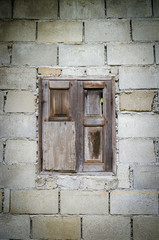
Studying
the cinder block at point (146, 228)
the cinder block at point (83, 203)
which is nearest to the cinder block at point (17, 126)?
the cinder block at point (83, 203)

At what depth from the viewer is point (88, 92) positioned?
5.39ft

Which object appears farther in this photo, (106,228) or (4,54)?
(4,54)

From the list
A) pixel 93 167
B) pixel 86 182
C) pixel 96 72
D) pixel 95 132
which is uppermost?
pixel 96 72

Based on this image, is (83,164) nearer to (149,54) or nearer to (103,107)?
(103,107)

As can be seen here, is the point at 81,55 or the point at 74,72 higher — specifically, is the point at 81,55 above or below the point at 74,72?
above

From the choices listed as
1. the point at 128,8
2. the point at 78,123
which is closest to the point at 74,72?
the point at 78,123


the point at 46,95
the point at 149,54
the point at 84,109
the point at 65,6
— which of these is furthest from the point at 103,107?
the point at 65,6

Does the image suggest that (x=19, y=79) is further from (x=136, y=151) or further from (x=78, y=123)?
(x=136, y=151)

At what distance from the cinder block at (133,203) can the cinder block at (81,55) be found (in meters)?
1.22

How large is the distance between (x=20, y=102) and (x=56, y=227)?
1.18m

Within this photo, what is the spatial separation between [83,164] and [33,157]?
47cm

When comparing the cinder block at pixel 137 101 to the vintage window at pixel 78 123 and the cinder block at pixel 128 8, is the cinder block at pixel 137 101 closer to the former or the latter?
the vintage window at pixel 78 123

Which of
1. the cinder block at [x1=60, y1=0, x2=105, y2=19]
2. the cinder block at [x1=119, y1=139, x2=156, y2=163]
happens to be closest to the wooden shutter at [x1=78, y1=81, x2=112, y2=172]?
the cinder block at [x1=119, y1=139, x2=156, y2=163]

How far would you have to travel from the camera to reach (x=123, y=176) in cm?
155
